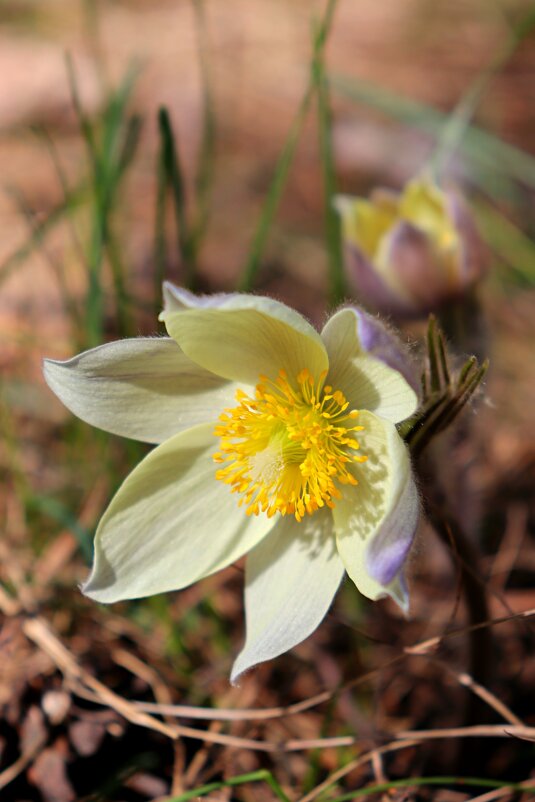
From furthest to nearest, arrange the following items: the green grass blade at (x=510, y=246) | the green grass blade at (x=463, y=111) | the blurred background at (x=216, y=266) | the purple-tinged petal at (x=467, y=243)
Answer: the green grass blade at (x=510, y=246) → the green grass blade at (x=463, y=111) → the purple-tinged petal at (x=467, y=243) → the blurred background at (x=216, y=266)

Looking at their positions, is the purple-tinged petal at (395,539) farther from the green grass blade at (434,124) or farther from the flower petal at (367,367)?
the green grass blade at (434,124)

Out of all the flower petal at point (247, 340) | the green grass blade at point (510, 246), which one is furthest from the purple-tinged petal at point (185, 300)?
the green grass blade at point (510, 246)

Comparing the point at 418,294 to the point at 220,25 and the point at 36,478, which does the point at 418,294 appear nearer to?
the point at 36,478

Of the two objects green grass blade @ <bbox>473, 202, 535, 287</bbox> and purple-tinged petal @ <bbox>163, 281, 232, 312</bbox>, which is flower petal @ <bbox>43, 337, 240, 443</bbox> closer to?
purple-tinged petal @ <bbox>163, 281, 232, 312</bbox>

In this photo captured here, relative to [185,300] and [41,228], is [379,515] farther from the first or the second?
[41,228]

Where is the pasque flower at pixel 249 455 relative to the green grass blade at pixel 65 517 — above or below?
above

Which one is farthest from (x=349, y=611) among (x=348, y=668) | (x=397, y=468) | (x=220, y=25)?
(x=220, y=25)
